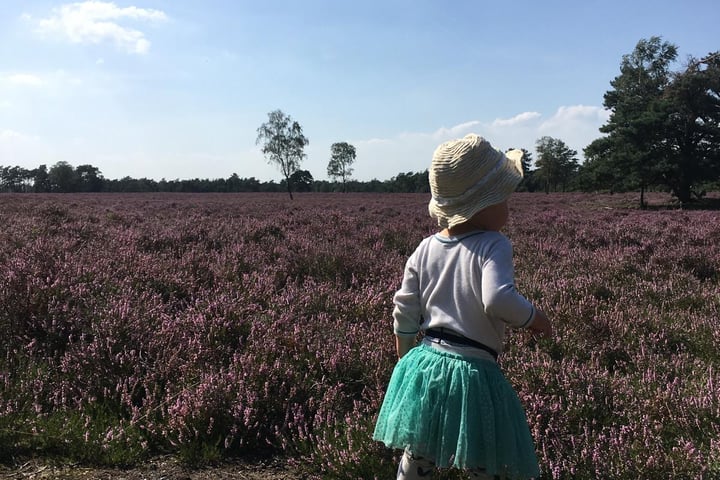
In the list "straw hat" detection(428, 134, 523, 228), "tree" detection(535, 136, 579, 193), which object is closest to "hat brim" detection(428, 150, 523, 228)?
"straw hat" detection(428, 134, 523, 228)

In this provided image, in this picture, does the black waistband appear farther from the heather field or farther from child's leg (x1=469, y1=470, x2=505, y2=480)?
the heather field

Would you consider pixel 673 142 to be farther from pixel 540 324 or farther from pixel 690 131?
pixel 540 324

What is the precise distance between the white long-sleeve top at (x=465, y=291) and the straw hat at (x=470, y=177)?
0.35ft

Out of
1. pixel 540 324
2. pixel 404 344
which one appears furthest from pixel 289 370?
pixel 540 324

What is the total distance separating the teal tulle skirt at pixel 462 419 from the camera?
1.60 m

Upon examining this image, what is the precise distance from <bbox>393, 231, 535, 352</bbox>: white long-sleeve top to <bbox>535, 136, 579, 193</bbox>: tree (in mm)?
76462

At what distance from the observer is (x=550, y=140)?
83625mm

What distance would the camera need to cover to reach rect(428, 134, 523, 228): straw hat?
1.72m

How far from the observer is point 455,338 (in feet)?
5.79

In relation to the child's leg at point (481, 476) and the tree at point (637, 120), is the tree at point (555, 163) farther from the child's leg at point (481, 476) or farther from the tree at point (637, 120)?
the child's leg at point (481, 476)

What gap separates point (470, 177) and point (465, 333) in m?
0.57

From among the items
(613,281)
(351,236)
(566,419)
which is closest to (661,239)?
(613,281)

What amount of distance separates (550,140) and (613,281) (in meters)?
85.9

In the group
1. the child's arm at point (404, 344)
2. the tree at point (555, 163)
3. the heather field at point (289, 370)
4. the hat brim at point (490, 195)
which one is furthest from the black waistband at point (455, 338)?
the tree at point (555, 163)
